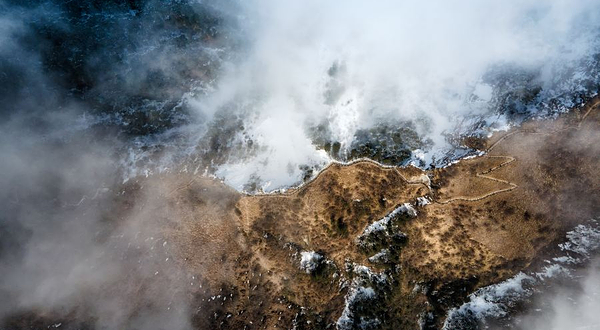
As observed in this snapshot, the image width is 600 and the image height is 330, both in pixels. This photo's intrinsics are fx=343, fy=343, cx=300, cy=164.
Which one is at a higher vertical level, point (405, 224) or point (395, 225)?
point (405, 224)

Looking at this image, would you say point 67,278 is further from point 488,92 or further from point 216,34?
point 488,92

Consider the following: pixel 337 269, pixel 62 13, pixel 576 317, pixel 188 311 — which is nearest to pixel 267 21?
pixel 62 13

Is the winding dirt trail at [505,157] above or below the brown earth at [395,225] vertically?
above

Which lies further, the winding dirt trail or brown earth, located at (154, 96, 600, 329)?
the winding dirt trail

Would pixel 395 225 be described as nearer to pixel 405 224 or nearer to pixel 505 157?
pixel 405 224

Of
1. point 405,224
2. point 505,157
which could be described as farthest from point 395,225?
point 505,157

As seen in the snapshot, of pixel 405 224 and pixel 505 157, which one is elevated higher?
pixel 505 157

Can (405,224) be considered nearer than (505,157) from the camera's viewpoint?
No

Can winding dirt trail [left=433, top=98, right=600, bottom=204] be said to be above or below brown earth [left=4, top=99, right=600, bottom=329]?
above

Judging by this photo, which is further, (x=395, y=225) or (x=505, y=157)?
Answer: (x=395, y=225)

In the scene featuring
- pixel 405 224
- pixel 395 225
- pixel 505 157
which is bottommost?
pixel 395 225

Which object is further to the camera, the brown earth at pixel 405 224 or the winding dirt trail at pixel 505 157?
the winding dirt trail at pixel 505 157
